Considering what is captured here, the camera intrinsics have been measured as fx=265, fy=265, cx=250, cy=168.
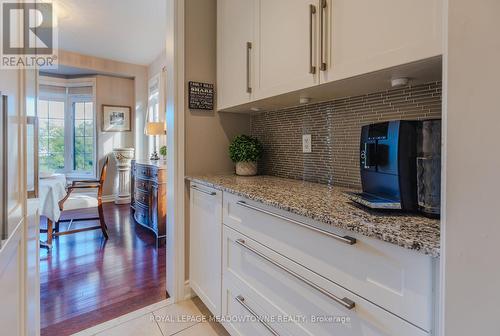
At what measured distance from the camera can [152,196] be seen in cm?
294

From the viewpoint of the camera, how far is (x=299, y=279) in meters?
0.97

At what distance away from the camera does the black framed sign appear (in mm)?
1820

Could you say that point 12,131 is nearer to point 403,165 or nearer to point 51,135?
point 403,165

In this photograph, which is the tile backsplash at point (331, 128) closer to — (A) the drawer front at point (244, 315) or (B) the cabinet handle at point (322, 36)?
→ (B) the cabinet handle at point (322, 36)

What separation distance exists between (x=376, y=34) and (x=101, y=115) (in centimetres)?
523

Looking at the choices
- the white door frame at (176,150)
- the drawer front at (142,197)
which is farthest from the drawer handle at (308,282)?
the drawer front at (142,197)

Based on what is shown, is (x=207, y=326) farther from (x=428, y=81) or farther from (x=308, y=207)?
(x=428, y=81)

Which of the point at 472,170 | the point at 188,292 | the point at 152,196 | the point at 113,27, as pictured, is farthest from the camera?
the point at 113,27

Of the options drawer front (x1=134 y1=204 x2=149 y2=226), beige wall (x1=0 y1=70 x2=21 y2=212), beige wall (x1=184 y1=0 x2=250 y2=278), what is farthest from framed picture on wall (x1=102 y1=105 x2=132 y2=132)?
beige wall (x1=0 y1=70 x2=21 y2=212)

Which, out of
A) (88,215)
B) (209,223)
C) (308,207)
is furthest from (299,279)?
(88,215)

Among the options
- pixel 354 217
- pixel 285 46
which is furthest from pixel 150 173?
pixel 354 217

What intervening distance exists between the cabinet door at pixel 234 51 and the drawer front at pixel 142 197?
172cm

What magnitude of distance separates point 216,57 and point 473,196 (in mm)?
1789

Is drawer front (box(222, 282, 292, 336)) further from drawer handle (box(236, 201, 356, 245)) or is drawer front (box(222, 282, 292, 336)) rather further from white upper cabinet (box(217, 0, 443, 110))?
white upper cabinet (box(217, 0, 443, 110))
